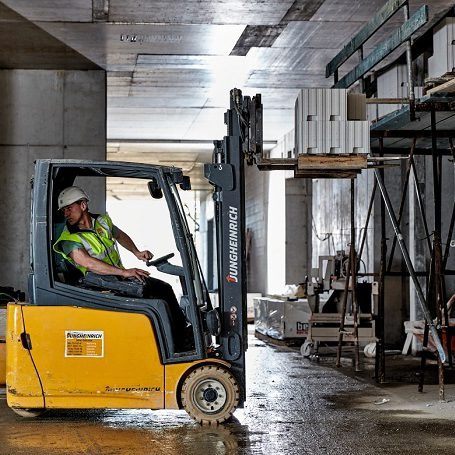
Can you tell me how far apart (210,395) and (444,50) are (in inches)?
217

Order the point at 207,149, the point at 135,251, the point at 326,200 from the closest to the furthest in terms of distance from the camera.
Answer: the point at 135,251 < the point at 326,200 < the point at 207,149

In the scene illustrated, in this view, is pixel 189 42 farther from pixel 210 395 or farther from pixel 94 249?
pixel 210 395

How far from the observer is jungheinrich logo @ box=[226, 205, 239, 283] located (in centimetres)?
875

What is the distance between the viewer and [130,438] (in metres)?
7.91

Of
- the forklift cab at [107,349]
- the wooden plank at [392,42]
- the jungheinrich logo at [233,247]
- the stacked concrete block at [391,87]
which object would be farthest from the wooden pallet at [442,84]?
the stacked concrete block at [391,87]

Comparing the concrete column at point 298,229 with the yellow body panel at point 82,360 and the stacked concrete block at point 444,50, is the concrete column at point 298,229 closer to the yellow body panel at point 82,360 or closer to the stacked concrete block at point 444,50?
the stacked concrete block at point 444,50

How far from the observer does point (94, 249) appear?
28.0 ft

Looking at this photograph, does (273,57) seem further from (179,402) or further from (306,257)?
(306,257)

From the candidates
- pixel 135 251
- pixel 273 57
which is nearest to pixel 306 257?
pixel 273 57

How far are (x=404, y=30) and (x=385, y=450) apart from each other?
5043 mm

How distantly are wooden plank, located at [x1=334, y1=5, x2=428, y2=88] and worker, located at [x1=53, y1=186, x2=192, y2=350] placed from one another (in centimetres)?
385

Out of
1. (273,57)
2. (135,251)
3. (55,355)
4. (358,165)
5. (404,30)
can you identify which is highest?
(273,57)

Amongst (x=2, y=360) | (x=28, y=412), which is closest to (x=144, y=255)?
→ (x=28, y=412)

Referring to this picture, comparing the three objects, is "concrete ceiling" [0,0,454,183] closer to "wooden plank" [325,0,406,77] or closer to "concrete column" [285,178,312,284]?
"wooden plank" [325,0,406,77]
